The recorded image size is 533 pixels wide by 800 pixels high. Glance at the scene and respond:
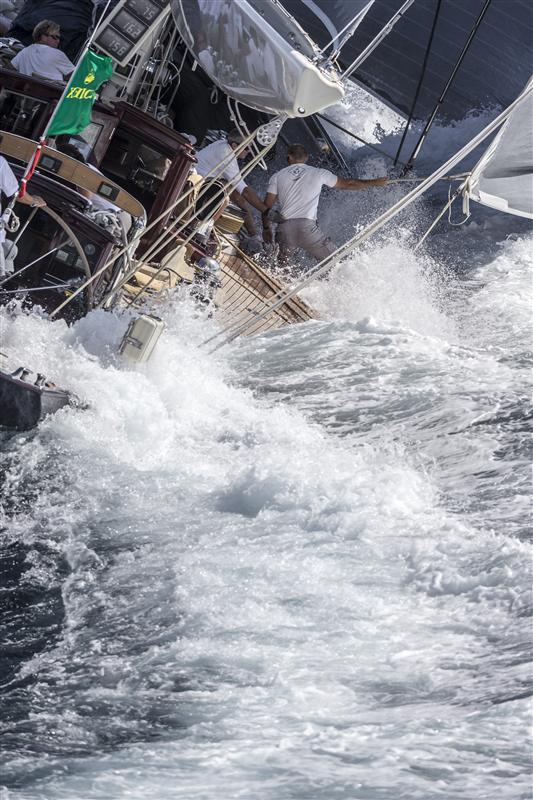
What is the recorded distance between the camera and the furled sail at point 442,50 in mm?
14406

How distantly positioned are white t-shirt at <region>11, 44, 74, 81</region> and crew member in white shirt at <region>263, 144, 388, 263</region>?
6.96ft

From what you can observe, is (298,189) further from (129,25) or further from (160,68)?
(129,25)

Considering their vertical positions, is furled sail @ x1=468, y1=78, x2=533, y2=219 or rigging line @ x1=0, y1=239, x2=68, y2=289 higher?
furled sail @ x1=468, y1=78, x2=533, y2=219

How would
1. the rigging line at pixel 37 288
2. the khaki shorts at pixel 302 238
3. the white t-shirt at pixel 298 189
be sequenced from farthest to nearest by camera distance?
the khaki shorts at pixel 302 238
the white t-shirt at pixel 298 189
the rigging line at pixel 37 288

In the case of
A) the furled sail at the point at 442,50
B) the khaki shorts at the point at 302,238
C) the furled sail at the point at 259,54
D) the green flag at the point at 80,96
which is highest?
the furled sail at the point at 442,50

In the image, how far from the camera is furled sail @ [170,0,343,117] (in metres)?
7.04

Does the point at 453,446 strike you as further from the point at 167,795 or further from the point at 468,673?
the point at 167,795

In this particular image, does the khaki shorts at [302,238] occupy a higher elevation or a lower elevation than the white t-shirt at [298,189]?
lower

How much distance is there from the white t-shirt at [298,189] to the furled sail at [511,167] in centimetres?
186

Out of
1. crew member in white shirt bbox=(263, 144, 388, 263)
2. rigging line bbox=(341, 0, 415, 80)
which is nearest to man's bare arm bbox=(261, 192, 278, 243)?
crew member in white shirt bbox=(263, 144, 388, 263)

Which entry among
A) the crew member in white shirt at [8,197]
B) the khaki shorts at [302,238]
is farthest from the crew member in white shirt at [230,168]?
the crew member in white shirt at [8,197]

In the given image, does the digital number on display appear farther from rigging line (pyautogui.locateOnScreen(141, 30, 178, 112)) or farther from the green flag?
the green flag

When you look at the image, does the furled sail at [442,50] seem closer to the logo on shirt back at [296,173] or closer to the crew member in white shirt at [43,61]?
the logo on shirt back at [296,173]

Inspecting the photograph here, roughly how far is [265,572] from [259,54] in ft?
10.2
